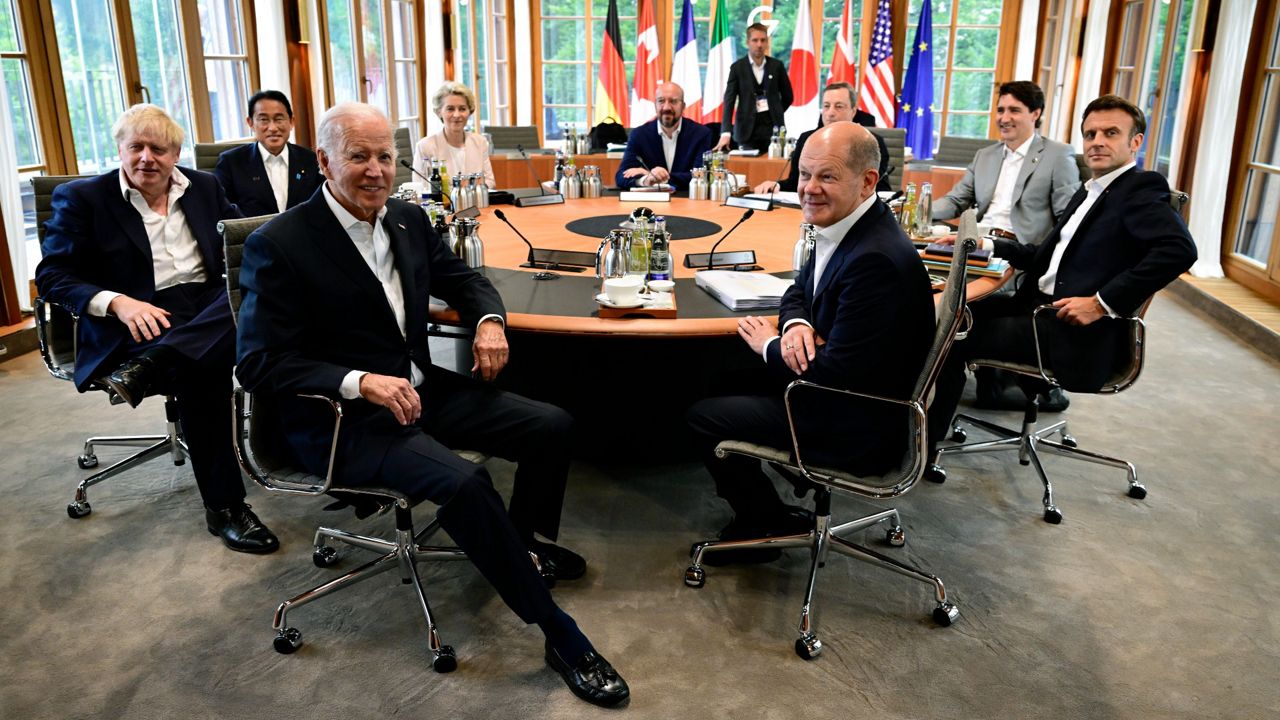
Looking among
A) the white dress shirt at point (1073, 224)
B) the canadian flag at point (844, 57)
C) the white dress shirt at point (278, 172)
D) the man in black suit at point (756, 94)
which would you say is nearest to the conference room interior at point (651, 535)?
the white dress shirt at point (1073, 224)

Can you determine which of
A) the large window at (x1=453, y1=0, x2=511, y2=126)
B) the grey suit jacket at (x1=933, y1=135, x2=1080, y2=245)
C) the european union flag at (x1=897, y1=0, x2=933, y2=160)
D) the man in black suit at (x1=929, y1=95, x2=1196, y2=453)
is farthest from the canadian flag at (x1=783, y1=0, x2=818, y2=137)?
the man in black suit at (x1=929, y1=95, x2=1196, y2=453)

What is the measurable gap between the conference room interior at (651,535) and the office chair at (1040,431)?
6cm

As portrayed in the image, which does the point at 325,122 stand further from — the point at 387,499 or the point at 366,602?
the point at 366,602

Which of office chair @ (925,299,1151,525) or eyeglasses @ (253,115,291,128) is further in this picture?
eyeglasses @ (253,115,291,128)

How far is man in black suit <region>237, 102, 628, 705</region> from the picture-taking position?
2.08 meters

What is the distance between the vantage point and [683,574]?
262 cm

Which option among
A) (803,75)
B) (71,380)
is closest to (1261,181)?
(803,75)

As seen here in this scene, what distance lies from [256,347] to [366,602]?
773 mm

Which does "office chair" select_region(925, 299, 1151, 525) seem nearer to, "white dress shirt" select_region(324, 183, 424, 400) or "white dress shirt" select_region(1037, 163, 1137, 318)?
"white dress shirt" select_region(1037, 163, 1137, 318)

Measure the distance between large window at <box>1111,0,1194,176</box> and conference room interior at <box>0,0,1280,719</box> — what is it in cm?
130

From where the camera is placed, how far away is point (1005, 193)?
411cm

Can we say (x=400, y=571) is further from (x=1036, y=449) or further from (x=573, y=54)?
(x=573, y=54)

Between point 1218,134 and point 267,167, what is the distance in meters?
5.62

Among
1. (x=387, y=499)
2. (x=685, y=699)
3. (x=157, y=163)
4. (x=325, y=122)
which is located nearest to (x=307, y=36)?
(x=157, y=163)
